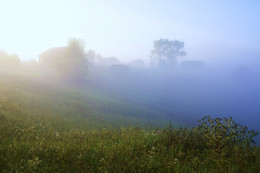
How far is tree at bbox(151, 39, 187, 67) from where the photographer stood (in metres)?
107

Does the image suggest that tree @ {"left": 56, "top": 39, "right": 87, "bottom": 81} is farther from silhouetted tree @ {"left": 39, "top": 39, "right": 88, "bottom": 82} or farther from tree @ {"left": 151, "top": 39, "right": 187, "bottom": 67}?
Result: tree @ {"left": 151, "top": 39, "right": 187, "bottom": 67}

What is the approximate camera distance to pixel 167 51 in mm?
108125

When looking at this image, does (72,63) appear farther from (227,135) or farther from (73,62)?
(227,135)

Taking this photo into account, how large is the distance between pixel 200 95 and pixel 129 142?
70.4 meters

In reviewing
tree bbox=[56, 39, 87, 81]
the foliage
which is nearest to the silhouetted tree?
tree bbox=[56, 39, 87, 81]

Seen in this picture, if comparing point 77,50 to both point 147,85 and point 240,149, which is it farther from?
point 240,149

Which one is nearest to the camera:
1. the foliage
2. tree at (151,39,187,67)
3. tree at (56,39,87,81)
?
the foliage

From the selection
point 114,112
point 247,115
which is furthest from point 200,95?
point 114,112

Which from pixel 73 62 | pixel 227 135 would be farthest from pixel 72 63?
pixel 227 135

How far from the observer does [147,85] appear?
76188 mm

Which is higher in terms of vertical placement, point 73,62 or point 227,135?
point 73,62

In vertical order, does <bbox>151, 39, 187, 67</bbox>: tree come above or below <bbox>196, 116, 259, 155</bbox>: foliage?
above

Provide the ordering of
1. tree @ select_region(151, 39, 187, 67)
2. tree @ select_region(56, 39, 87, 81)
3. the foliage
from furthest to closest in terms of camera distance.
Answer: tree @ select_region(151, 39, 187, 67) → tree @ select_region(56, 39, 87, 81) → the foliage

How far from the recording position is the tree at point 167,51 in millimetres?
106875
